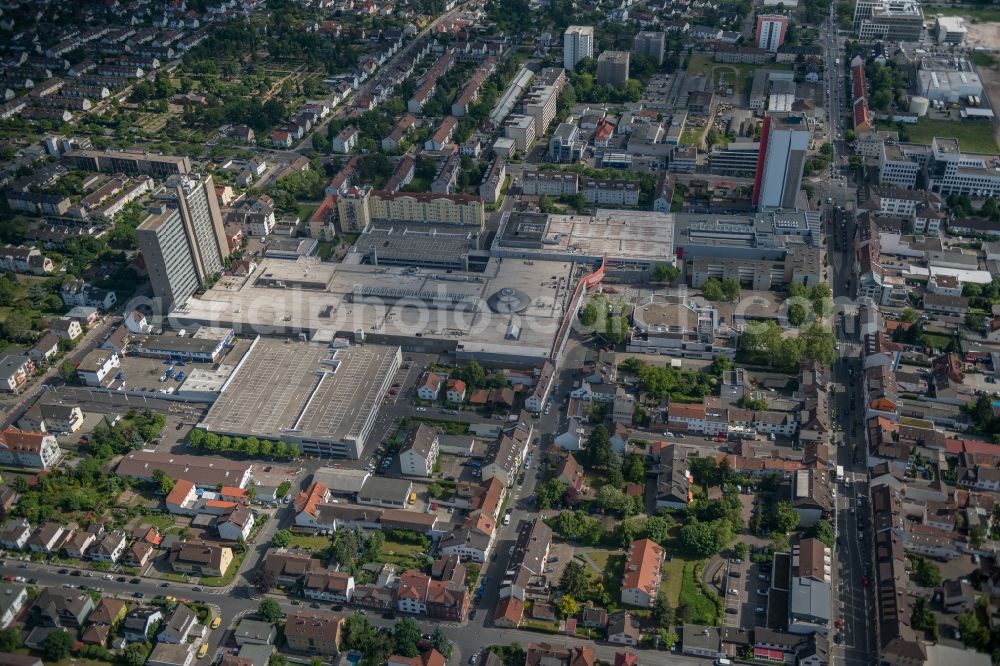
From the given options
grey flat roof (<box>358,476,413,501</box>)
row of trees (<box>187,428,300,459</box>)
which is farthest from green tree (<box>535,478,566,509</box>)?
row of trees (<box>187,428,300,459</box>)

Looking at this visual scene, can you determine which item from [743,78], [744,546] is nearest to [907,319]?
[744,546]

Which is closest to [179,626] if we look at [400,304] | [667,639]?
[667,639]

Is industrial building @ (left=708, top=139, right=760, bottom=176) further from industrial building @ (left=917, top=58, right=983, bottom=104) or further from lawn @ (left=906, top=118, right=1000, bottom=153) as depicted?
industrial building @ (left=917, top=58, right=983, bottom=104)

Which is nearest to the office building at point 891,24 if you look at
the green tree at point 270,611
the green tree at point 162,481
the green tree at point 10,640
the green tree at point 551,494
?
the green tree at point 551,494

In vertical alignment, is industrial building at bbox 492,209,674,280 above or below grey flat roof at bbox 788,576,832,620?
above

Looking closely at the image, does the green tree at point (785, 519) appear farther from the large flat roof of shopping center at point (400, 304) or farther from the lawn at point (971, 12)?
the lawn at point (971, 12)

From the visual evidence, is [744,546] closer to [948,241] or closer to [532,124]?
[948,241]

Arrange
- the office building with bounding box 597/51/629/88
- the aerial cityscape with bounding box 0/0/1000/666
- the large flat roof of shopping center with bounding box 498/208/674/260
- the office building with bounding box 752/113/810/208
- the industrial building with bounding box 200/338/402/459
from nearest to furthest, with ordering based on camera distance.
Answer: the aerial cityscape with bounding box 0/0/1000/666 → the industrial building with bounding box 200/338/402/459 → the large flat roof of shopping center with bounding box 498/208/674/260 → the office building with bounding box 752/113/810/208 → the office building with bounding box 597/51/629/88
